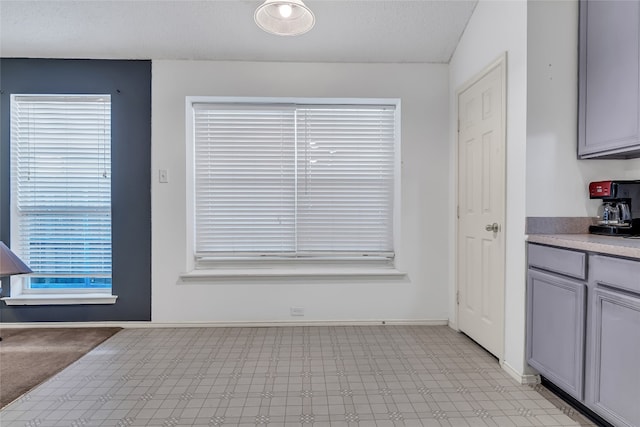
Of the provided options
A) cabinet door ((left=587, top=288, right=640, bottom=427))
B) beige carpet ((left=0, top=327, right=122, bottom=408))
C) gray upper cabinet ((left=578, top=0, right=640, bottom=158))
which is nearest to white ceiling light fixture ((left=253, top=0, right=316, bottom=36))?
gray upper cabinet ((left=578, top=0, right=640, bottom=158))

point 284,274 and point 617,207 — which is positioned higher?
point 617,207

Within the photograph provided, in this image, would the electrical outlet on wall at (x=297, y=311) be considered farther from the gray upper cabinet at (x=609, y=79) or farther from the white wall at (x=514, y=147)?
the gray upper cabinet at (x=609, y=79)

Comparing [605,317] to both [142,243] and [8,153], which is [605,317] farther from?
[8,153]

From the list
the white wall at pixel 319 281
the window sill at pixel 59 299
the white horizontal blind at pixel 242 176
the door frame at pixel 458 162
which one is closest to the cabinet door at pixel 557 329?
the door frame at pixel 458 162

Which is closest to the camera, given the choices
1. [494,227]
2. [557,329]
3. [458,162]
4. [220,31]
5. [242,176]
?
[557,329]

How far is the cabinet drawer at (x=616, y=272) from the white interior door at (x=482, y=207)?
2.33 feet

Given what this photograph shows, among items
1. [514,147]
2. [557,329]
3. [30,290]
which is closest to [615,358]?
[557,329]

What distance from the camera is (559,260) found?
1.88 m

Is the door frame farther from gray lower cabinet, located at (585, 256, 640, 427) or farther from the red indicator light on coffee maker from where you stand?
gray lower cabinet, located at (585, 256, 640, 427)

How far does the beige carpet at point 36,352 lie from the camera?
2143mm

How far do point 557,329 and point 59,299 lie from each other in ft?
12.6

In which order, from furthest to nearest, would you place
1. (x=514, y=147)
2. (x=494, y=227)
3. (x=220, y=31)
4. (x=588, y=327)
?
(x=220, y=31) < (x=494, y=227) < (x=514, y=147) < (x=588, y=327)

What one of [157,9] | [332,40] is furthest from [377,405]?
[157,9]

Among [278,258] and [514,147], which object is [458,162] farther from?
[278,258]
